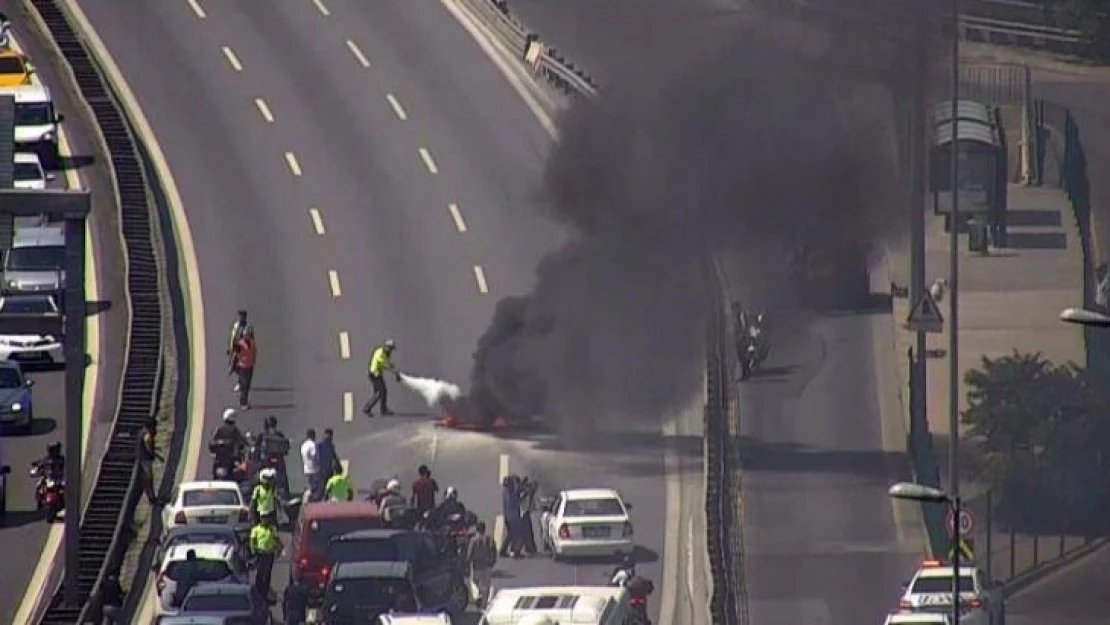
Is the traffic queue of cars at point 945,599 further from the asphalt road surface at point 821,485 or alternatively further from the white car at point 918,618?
the asphalt road surface at point 821,485

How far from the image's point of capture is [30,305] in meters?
74.4

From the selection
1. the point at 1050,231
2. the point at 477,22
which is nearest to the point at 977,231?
the point at 1050,231

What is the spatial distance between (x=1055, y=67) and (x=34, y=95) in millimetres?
30034

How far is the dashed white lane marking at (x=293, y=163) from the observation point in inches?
3333

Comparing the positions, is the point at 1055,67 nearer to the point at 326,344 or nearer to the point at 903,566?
the point at 326,344

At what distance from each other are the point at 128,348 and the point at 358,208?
11528mm

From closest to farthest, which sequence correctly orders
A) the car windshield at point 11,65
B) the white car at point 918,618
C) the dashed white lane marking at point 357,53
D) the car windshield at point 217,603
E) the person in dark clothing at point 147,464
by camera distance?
the white car at point 918,618
the car windshield at point 217,603
the person in dark clothing at point 147,464
the car windshield at point 11,65
the dashed white lane marking at point 357,53

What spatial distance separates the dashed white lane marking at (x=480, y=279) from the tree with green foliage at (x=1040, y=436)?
10.6 m

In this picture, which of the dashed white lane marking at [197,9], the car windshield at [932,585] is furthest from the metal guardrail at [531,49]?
the car windshield at [932,585]

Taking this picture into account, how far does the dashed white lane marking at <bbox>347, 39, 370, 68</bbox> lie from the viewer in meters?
91.4

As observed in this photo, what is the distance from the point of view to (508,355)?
7106cm

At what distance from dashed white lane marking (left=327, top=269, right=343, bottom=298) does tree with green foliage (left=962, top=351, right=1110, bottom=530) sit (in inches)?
519

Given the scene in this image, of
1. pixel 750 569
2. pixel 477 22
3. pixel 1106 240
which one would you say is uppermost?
pixel 477 22

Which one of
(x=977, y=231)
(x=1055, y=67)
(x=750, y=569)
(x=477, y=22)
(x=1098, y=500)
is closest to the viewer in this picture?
(x=750, y=569)
